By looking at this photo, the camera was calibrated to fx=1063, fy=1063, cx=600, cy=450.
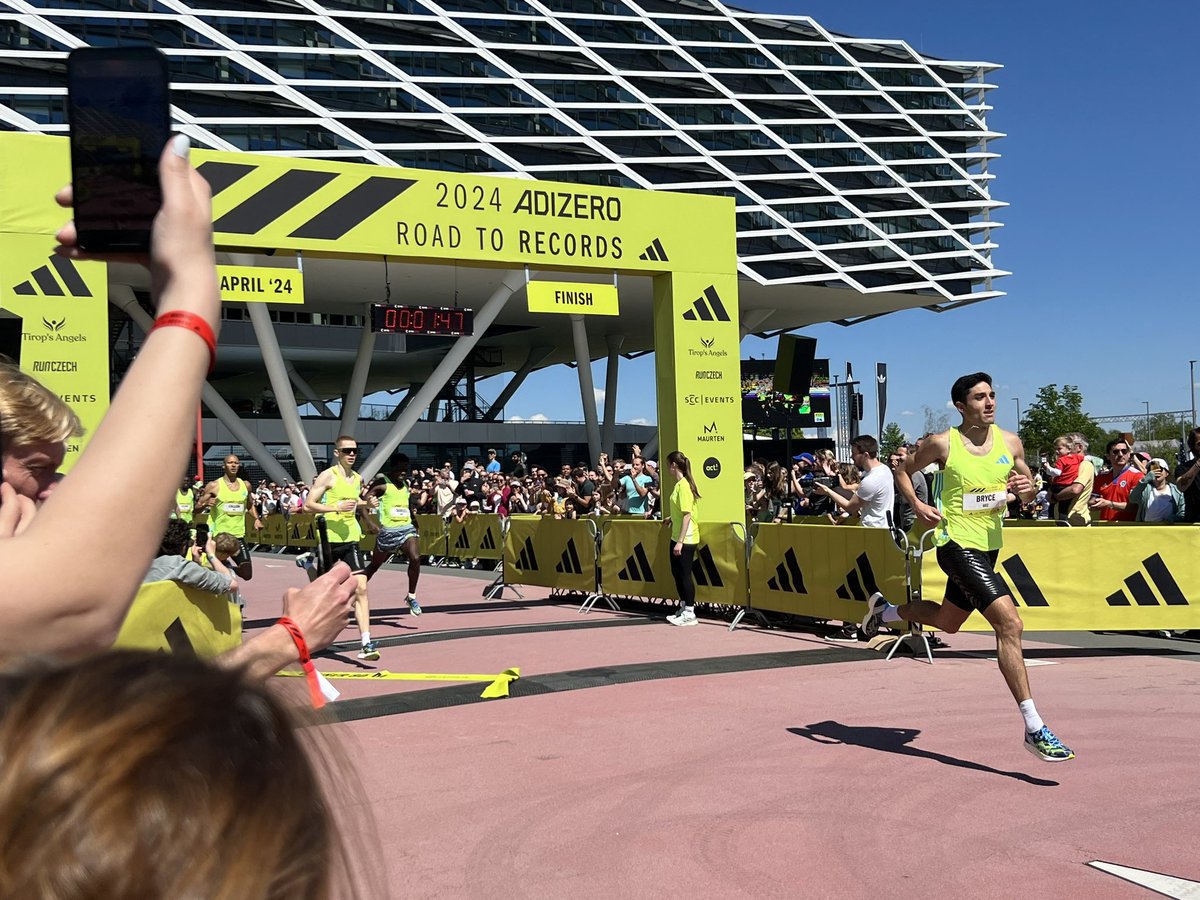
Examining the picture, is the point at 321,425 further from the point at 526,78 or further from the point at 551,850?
the point at 551,850

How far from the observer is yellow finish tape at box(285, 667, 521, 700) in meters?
8.24

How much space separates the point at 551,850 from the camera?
4.67 meters

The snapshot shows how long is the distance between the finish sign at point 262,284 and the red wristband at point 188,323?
12.2 metres

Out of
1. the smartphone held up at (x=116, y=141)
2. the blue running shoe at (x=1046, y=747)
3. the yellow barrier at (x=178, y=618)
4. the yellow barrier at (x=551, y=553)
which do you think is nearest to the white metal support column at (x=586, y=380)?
the yellow barrier at (x=551, y=553)

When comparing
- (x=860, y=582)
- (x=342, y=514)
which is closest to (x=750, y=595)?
(x=860, y=582)

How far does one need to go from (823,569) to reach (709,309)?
5237 millimetres

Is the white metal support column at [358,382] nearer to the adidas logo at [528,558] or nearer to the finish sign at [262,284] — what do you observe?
the adidas logo at [528,558]

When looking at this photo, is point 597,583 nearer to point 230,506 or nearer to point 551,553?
point 551,553

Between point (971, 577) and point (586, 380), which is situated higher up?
point (586, 380)

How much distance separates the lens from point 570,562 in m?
15.3

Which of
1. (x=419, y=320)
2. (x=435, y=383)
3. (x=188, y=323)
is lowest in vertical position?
(x=188, y=323)

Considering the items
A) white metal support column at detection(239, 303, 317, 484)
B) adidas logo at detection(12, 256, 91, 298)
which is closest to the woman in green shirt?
adidas logo at detection(12, 256, 91, 298)

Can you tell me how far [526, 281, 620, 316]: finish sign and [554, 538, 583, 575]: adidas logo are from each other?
330 cm

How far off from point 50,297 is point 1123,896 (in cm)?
1148
